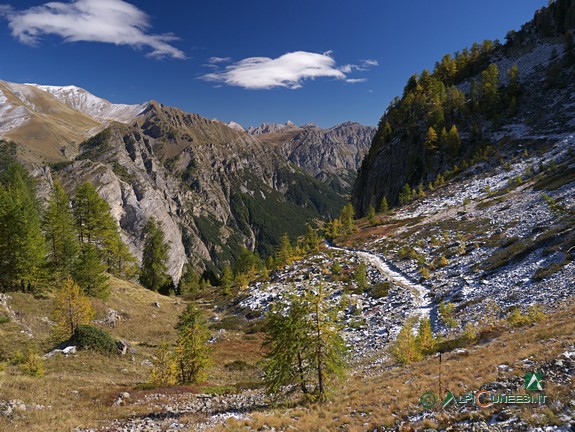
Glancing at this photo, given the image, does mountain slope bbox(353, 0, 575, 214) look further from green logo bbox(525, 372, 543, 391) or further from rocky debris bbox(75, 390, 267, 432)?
green logo bbox(525, 372, 543, 391)

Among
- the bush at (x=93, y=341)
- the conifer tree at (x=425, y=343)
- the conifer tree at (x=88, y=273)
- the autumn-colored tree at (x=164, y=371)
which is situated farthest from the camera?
the conifer tree at (x=88, y=273)

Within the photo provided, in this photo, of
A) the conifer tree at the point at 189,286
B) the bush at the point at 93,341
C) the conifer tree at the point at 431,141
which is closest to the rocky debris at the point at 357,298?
the bush at the point at 93,341

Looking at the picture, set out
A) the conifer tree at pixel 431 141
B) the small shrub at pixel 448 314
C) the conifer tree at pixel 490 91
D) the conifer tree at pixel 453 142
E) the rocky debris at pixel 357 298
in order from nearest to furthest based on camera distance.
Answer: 1. the small shrub at pixel 448 314
2. the rocky debris at pixel 357 298
3. the conifer tree at pixel 453 142
4. the conifer tree at pixel 431 141
5. the conifer tree at pixel 490 91

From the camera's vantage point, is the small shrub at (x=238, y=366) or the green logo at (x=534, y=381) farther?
the small shrub at (x=238, y=366)

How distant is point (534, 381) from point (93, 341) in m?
32.1

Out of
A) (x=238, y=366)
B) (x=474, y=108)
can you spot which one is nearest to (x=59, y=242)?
(x=238, y=366)

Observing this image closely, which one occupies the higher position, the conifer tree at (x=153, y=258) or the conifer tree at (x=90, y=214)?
the conifer tree at (x=90, y=214)

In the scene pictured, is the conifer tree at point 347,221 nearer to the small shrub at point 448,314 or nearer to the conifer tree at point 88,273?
the small shrub at point 448,314

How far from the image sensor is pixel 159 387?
74.3 ft

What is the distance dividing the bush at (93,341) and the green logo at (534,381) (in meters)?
31.4

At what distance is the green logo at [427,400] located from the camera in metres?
12.8

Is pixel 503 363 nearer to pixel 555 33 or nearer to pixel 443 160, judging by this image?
pixel 443 160

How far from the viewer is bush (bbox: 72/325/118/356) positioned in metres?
29.6

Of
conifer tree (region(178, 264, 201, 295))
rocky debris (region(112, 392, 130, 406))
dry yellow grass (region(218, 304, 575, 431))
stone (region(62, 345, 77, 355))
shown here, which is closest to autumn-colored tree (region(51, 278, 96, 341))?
stone (region(62, 345, 77, 355))
